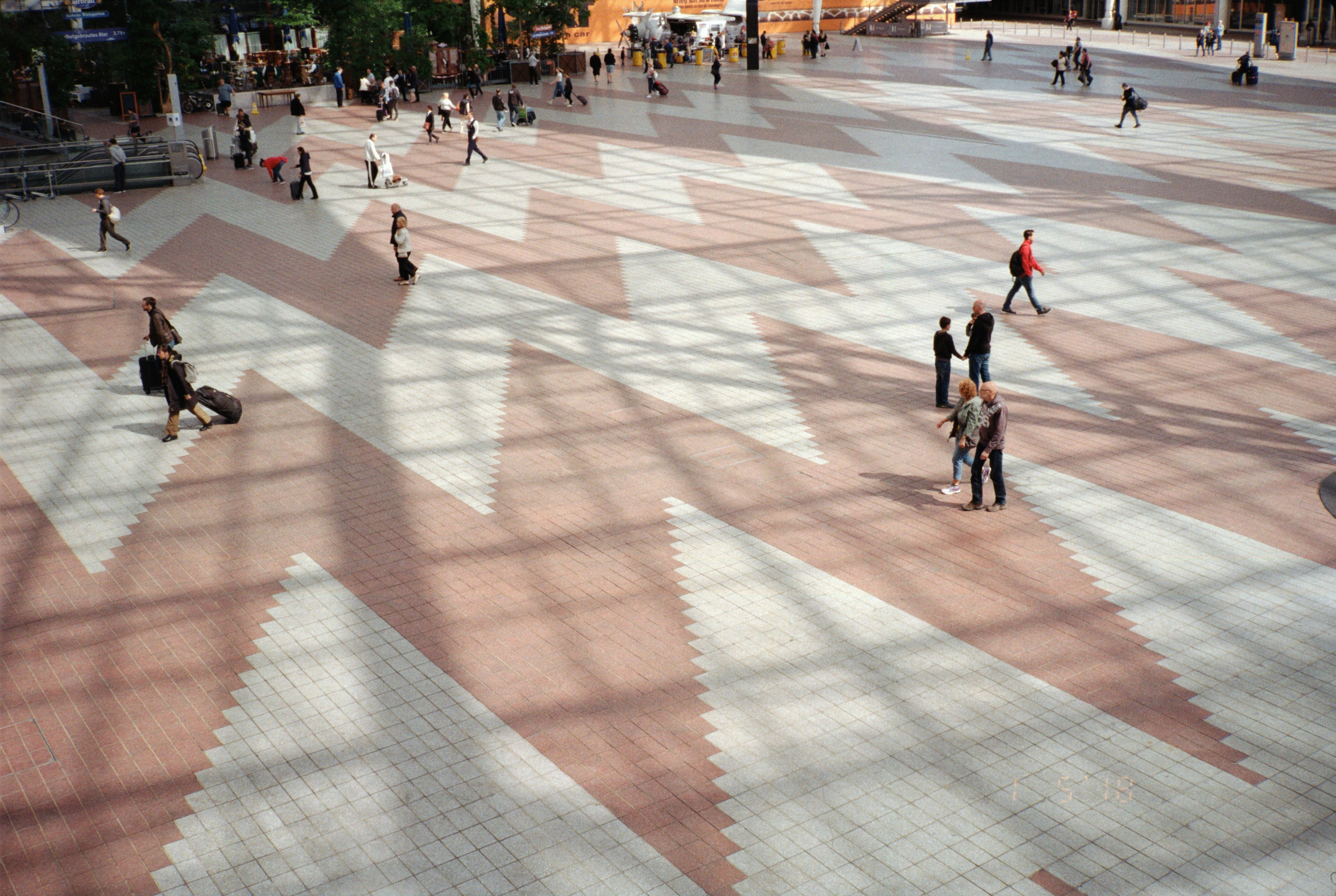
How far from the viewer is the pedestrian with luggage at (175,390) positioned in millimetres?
12680

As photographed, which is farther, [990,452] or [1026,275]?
[1026,275]

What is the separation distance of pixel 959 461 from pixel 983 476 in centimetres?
32

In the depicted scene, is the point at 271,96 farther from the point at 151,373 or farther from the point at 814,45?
the point at 151,373


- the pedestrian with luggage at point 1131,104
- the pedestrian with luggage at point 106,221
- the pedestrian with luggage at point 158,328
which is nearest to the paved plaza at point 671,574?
the pedestrian with luggage at point 106,221

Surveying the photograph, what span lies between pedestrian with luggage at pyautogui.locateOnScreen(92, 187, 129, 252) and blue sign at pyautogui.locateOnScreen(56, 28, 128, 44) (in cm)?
1482

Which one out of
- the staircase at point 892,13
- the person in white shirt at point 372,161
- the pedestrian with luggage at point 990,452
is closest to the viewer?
the pedestrian with luggage at point 990,452

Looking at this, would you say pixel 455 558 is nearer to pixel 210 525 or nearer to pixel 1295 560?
pixel 210 525

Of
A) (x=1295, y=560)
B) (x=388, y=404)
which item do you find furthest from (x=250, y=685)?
(x=1295, y=560)

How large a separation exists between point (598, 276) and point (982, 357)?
7846 mm

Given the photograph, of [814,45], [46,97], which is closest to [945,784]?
[46,97]

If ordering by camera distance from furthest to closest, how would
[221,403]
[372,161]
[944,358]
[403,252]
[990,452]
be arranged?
1. [372,161]
2. [403,252]
3. [221,403]
4. [944,358]
5. [990,452]

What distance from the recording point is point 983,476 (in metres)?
10.8

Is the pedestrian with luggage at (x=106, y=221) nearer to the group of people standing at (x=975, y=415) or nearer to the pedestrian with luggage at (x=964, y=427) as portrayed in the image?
the group of people standing at (x=975, y=415)

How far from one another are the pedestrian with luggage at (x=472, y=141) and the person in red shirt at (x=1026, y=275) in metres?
→ 16.4
